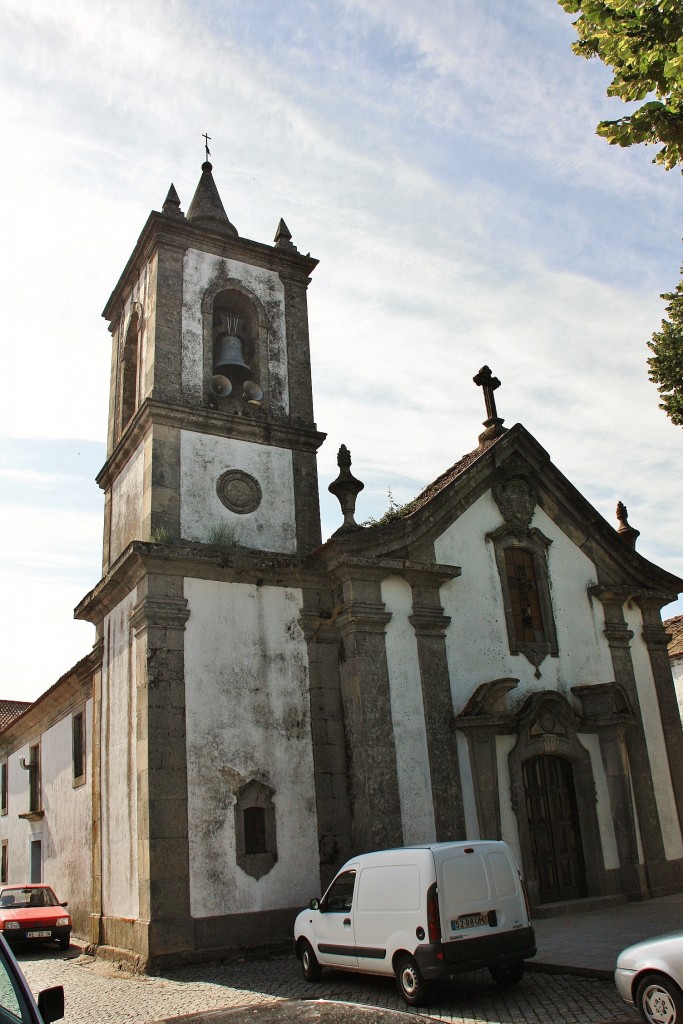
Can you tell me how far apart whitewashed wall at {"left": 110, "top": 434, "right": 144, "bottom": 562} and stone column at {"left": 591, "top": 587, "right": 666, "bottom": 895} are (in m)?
8.64

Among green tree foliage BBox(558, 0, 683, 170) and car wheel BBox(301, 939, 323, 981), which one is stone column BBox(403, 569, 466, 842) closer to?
car wheel BBox(301, 939, 323, 981)

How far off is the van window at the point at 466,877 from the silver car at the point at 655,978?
69.1 inches

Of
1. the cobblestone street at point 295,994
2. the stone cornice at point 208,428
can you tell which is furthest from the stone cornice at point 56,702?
the cobblestone street at point 295,994

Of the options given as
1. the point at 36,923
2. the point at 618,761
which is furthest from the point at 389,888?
the point at 36,923

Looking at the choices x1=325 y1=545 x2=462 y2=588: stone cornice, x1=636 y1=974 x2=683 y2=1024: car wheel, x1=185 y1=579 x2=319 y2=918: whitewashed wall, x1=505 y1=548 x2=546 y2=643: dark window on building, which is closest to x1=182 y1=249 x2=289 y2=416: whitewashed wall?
x1=325 y1=545 x2=462 y2=588: stone cornice

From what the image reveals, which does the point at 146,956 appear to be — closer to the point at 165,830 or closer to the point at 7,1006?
the point at 165,830

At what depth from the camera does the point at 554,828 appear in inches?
545

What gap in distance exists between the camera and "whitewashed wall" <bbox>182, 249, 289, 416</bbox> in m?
14.8

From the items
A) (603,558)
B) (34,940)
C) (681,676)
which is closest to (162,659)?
(34,940)

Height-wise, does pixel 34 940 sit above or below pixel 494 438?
below

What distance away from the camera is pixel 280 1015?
16.3ft

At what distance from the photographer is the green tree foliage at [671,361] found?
39.2ft

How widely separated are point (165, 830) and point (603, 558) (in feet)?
32.5

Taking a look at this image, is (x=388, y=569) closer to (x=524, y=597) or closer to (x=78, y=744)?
(x=524, y=597)
